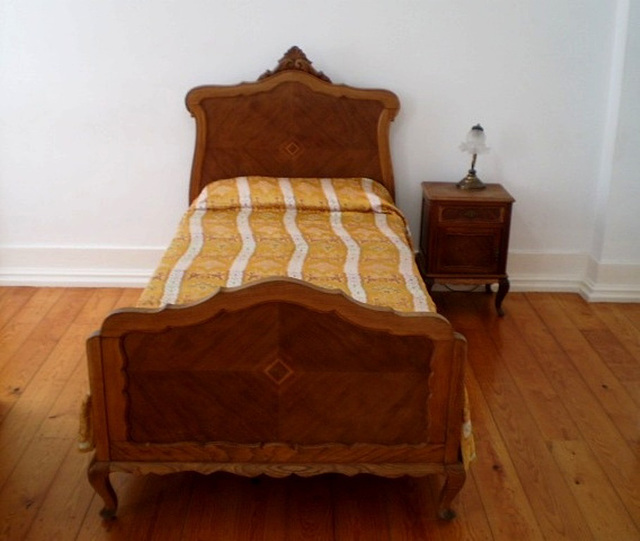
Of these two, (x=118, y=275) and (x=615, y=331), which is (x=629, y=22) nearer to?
(x=615, y=331)

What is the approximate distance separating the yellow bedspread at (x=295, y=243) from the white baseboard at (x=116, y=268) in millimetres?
670

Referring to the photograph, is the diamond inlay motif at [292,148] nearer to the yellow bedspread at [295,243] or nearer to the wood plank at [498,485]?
the yellow bedspread at [295,243]

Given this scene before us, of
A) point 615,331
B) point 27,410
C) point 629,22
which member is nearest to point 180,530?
point 27,410

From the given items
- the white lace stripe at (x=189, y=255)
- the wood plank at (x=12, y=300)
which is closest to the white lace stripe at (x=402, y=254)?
the white lace stripe at (x=189, y=255)

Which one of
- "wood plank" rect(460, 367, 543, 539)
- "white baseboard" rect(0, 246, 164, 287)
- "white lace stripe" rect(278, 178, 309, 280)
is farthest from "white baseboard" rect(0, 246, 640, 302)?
"wood plank" rect(460, 367, 543, 539)

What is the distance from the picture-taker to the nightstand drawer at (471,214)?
12.3ft

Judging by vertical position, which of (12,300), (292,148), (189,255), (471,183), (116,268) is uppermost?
(292,148)

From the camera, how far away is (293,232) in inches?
133

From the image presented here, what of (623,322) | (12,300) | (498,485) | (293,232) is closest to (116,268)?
(12,300)

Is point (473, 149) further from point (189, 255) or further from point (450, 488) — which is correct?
point (450, 488)

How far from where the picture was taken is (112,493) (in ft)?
8.14

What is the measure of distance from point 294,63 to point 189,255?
44.9 inches

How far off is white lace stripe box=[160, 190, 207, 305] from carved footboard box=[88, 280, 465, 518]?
42cm

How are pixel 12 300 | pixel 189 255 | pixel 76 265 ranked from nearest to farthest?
1. pixel 189 255
2. pixel 12 300
3. pixel 76 265
